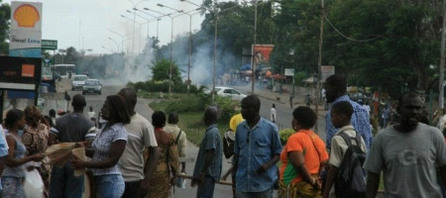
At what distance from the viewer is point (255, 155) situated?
920cm

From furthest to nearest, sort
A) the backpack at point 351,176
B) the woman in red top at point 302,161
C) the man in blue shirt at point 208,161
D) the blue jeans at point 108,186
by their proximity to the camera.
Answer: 1. the man in blue shirt at point 208,161
2. the woman in red top at point 302,161
3. the blue jeans at point 108,186
4. the backpack at point 351,176

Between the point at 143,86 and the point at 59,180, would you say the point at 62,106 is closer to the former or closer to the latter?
the point at 59,180

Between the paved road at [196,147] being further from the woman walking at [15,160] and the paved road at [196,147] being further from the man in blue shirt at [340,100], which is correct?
the man in blue shirt at [340,100]

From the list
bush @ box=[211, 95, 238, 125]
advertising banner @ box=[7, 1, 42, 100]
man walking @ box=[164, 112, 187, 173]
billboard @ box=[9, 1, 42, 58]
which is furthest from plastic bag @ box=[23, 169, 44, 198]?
bush @ box=[211, 95, 238, 125]

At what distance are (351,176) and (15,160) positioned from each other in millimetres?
3647

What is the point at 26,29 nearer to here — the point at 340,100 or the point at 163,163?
the point at 163,163

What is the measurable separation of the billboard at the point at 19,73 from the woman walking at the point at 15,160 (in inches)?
291

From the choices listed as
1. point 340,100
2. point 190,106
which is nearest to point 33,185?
point 340,100

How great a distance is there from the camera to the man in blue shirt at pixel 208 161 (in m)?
10.9

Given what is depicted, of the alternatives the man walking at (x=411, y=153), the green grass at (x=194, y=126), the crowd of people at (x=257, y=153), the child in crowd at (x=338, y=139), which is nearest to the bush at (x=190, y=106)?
the green grass at (x=194, y=126)

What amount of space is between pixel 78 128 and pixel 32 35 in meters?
20.3

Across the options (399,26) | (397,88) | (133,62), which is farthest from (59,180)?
(133,62)

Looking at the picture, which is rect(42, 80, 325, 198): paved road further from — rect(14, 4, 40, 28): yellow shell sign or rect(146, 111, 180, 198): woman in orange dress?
rect(146, 111, 180, 198): woman in orange dress

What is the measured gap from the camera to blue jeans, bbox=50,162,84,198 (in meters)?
10.1
